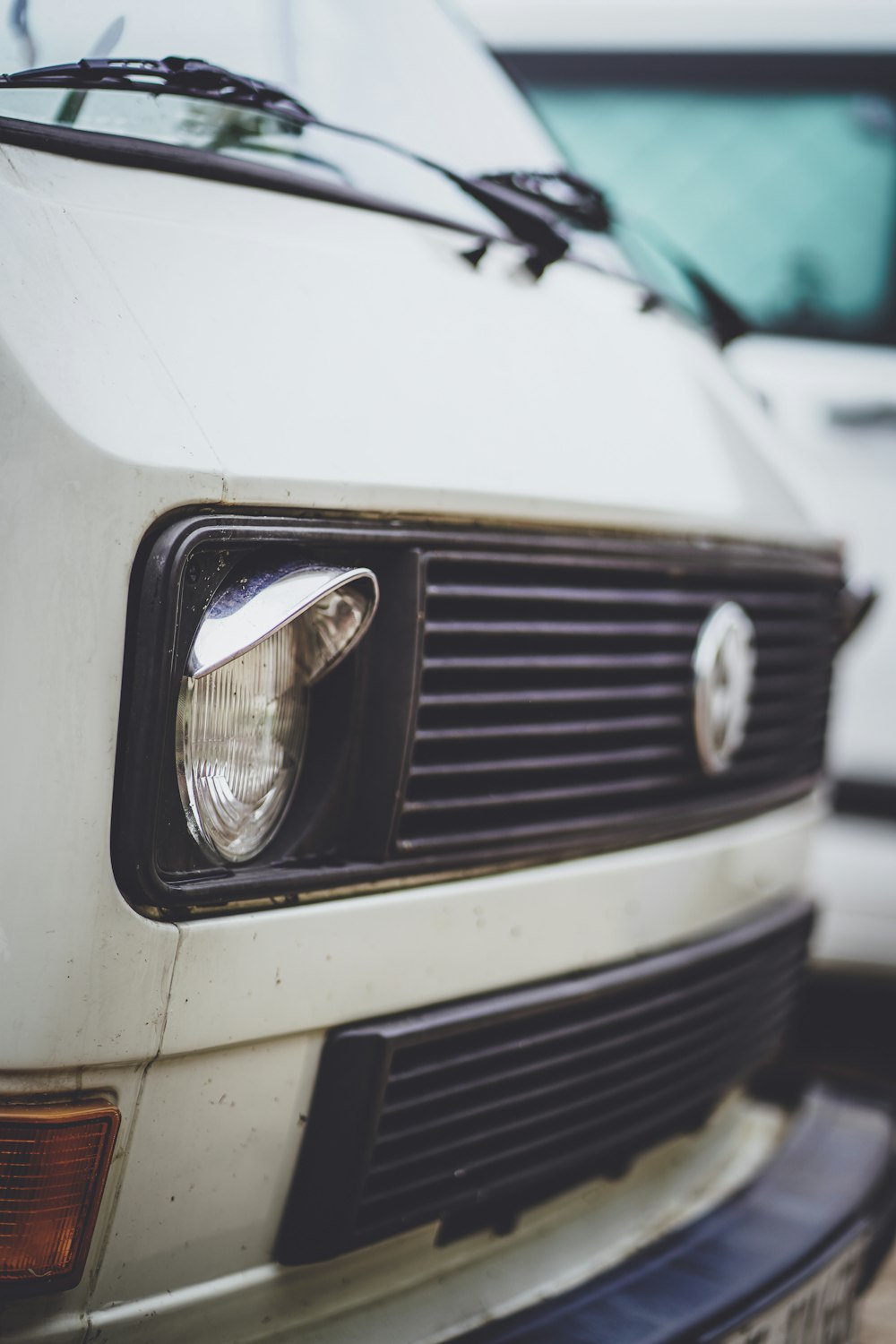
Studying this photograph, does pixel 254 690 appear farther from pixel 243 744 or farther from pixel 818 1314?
pixel 818 1314

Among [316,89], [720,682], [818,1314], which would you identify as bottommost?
[818,1314]

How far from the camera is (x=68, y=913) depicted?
121 centimetres

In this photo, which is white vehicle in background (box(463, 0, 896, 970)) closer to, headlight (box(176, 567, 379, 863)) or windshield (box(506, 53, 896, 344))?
windshield (box(506, 53, 896, 344))

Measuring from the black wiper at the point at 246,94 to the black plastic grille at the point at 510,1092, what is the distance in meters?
1.07

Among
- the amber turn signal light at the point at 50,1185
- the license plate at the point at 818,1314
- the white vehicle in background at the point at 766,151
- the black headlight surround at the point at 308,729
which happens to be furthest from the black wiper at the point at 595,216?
the license plate at the point at 818,1314

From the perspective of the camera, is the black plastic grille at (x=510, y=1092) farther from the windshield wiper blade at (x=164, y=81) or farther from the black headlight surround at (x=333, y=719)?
the windshield wiper blade at (x=164, y=81)

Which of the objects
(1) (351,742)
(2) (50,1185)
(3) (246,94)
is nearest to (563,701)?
(1) (351,742)

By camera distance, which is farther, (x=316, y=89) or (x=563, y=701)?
(x=316, y=89)

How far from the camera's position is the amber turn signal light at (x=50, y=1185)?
124 centimetres

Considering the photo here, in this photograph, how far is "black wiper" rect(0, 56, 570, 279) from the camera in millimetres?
1652

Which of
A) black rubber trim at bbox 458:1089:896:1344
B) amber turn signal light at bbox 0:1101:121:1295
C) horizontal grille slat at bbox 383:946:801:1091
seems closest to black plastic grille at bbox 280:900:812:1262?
horizontal grille slat at bbox 383:946:801:1091

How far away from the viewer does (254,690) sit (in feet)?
4.51

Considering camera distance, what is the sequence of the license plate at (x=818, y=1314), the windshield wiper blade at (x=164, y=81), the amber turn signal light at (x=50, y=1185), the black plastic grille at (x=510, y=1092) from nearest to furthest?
the amber turn signal light at (x=50, y=1185) → the black plastic grille at (x=510, y=1092) → the windshield wiper blade at (x=164, y=81) → the license plate at (x=818, y=1314)

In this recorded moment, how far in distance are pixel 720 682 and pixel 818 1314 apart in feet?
2.98
